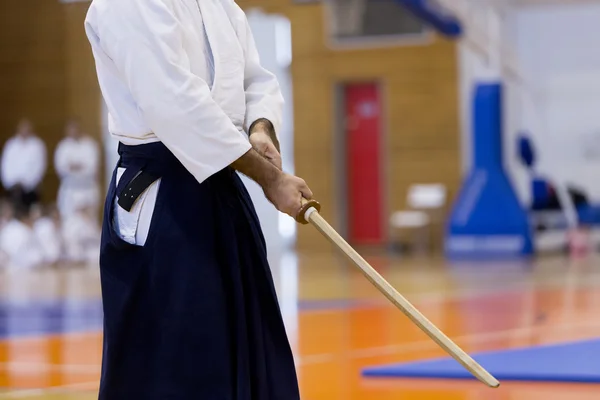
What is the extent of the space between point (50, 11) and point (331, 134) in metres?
5.75

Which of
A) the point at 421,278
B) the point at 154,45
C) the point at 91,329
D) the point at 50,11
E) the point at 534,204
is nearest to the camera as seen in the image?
the point at 154,45

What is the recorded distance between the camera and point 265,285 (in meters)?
2.68

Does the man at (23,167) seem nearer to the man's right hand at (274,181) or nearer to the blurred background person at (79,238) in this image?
the blurred background person at (79,238)

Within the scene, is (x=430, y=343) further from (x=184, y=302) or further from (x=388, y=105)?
(x=388, y=105)

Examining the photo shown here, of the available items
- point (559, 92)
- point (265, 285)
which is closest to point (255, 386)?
point (265, 285)

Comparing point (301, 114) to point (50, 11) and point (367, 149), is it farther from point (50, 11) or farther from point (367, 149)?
point (50, 11)

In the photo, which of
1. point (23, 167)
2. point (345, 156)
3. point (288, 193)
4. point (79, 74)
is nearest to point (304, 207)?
point (288, 193)

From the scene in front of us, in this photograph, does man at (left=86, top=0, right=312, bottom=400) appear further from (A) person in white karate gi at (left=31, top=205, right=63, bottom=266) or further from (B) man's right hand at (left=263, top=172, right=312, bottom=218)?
(A) person in white karate gi at (left=31, top=205, right=63, bottom=266)

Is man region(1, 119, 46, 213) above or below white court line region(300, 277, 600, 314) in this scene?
above

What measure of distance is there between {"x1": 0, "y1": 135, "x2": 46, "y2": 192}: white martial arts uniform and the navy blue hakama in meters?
14.3

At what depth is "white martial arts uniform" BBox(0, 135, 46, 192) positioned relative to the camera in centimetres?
1648

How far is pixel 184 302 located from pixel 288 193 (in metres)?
0.36

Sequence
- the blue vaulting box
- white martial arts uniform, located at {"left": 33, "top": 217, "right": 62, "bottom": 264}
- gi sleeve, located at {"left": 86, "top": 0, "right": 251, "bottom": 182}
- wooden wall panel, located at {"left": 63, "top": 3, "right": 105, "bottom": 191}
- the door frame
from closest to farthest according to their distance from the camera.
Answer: gi sleeve, located at {"left": 86, "top": 0, "right": 251, "bottom": 182} < the blue vaulting box < white martial arts uniform, located at {"left": 33, "top": 217, "right": 62, "bottom": 264} < the door frame < wooden wall panel, located at {"left": 63, "top": 3, "right": 105, "bottom": 191}

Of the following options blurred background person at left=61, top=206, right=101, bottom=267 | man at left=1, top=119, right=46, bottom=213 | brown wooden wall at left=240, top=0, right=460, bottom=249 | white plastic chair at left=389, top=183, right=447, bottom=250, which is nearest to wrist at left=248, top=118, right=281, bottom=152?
blurred background person at left=61, top=206, right=101, bottom=267
